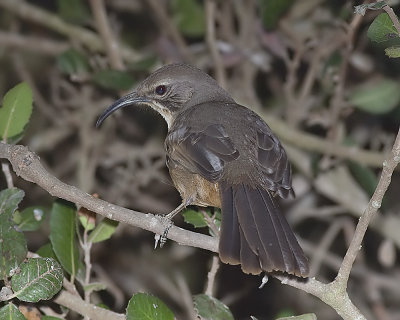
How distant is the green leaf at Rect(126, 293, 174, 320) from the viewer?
2.84m

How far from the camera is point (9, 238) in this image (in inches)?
120

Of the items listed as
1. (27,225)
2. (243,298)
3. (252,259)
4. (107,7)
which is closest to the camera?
(252,259)

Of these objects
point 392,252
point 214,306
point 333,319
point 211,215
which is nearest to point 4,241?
point 214,306

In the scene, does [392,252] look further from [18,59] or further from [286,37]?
[18,59]

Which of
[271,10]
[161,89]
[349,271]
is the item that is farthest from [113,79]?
[349,271]

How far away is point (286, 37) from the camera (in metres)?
5.51

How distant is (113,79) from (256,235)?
2.03 metres

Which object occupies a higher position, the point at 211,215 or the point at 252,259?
the point at 252,259

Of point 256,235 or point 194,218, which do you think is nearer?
point 256,235

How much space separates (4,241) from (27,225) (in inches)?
14.2

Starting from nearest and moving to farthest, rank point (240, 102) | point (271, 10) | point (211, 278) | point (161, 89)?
1. point (211, 278)
2. point (161, 89)
3. point (271, 10)
4. point (240, 102)

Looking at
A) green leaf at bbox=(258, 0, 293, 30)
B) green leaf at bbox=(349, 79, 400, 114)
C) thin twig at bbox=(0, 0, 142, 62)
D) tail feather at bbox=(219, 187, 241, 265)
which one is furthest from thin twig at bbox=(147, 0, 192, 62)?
tail feather at bbox=(219, 187, 241, 265)

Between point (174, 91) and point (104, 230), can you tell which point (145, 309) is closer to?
point (104, 230)

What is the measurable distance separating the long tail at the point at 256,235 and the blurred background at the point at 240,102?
1.46m
